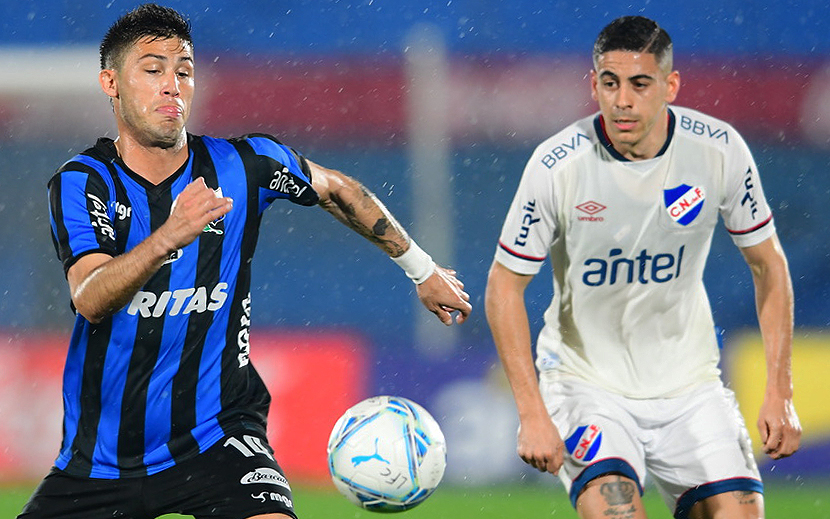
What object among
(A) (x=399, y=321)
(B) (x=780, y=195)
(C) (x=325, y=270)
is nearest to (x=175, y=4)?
(C) (x=325, y=270)

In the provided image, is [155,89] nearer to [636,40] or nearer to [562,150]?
[562,150]

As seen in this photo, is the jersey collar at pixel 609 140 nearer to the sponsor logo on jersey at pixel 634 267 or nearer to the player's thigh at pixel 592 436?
the sponsor logo on jersey at pixel 634 267

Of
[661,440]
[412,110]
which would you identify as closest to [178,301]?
[661,440]

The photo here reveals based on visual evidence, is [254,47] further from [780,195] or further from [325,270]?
[780,195]

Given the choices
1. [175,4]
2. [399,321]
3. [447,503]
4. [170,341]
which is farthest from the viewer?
[175,4]

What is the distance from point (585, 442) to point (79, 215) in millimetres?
1801

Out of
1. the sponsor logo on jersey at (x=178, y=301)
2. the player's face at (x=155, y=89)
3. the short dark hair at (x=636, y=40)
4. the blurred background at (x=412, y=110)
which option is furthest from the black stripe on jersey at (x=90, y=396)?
the blurred background at (x=412, y=110)

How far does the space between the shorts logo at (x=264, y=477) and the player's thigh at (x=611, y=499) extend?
1.00 meters

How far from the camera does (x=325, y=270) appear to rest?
15.2 m

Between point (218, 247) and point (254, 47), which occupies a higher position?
point (254, 47)

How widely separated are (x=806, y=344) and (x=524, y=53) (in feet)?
28.2

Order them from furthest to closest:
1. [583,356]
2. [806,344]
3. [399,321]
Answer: [399,321]
[806,344]
[583,356]

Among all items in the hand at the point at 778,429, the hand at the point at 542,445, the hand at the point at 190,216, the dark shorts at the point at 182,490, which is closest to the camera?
the hand at the point at 190,216

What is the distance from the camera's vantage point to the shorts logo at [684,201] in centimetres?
434
